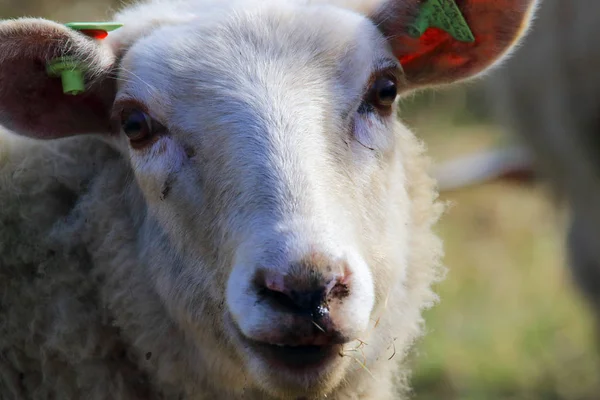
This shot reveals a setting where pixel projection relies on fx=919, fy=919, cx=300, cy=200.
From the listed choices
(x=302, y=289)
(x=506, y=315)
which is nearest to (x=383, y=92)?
(x=302, y=289)

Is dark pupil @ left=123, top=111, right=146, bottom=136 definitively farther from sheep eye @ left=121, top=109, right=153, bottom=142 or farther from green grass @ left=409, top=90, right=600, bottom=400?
green grass @ left=409, top=90, right=600, bottom=400

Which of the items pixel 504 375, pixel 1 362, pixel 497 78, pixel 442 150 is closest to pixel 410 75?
pixel 1 362

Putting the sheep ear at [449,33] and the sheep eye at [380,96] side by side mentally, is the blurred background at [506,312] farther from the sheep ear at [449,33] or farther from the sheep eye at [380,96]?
the sheep eye at [380,96]

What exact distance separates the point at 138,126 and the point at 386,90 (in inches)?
32.0

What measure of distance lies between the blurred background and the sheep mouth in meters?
2.12

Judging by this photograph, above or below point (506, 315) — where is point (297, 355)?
above

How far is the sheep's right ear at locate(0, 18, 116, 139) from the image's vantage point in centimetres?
287

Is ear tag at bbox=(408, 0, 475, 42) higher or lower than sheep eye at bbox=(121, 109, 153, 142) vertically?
higher

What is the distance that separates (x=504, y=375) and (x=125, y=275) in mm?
4121

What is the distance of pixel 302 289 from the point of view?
2291 mm

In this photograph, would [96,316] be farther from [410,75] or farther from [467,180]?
[467,180]

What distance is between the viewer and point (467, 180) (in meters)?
9.11

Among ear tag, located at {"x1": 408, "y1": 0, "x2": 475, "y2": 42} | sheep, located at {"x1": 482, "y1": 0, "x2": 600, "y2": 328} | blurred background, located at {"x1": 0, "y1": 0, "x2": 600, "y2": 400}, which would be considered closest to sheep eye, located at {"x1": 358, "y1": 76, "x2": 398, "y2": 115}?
ear tag, located at {"x1": 408, "y1": 0, "x2": 475, "y2": 42}

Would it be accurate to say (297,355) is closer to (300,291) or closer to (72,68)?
(300,291)
